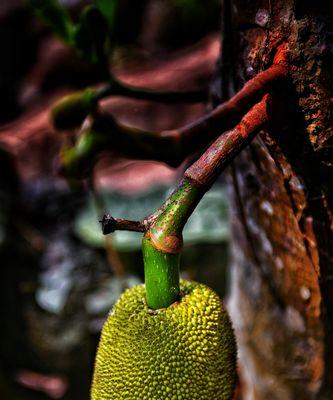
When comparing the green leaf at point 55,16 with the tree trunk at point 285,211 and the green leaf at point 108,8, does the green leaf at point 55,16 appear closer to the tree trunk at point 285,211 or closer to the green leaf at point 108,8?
the green leaf at point 108,8

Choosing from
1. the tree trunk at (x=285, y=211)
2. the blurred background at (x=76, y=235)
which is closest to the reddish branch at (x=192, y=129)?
the tree trunk at (x=285, y=211)

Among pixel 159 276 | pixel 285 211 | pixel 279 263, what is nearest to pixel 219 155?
pixel 159 276

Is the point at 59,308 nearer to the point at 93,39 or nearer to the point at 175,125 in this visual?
the point at 175,125

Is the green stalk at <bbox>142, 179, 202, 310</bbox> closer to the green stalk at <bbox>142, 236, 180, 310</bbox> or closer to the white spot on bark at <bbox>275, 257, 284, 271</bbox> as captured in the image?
the green stalk at <bbox>142, 236, 180, 310</bbox>

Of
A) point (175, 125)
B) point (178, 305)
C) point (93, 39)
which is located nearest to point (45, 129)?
point (175, 125)

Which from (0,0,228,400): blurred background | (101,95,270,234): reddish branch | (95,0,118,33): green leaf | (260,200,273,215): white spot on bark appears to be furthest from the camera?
(0,0,228,400): blurred background

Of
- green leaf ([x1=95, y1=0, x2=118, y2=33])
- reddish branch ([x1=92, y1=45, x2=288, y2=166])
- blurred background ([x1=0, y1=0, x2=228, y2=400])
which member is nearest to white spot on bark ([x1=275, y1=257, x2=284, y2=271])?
reddish branch ([x1=92, y1=45, x2=288, y2=166])
